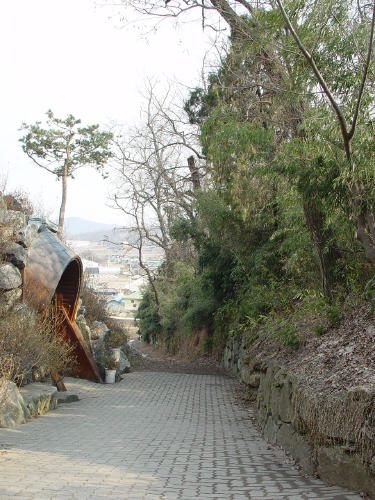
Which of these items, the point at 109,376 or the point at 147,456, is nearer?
the point at 147,456

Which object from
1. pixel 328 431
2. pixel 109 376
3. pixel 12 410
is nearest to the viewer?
pixel 328 431

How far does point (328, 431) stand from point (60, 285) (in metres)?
13.0

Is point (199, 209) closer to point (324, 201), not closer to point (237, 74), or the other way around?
point (237, 74)

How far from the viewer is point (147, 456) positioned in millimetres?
6848

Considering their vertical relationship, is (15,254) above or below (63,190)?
below

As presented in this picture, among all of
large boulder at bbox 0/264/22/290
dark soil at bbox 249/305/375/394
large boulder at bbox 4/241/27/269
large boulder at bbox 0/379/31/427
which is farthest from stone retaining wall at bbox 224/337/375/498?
large boulder at bbox 4/241/27/269

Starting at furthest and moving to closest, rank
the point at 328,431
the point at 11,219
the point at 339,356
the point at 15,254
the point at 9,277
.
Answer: the point at 11,219 → the point at 15,254 → the point at 9,277 → the point at 339,356 → the point at 328,431

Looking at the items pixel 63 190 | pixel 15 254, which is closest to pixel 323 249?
pixel 15 254

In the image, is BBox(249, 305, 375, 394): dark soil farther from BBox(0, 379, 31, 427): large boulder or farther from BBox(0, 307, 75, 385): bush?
BBox(0, 307, 75, 385): bush

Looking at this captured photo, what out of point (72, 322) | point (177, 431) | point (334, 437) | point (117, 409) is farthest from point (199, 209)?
point (334, 437)

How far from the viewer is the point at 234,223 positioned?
1770 cm

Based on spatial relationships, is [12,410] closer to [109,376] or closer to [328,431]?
[328,431]

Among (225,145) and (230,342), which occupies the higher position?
(225,145)

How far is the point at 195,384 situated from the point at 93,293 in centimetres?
806
